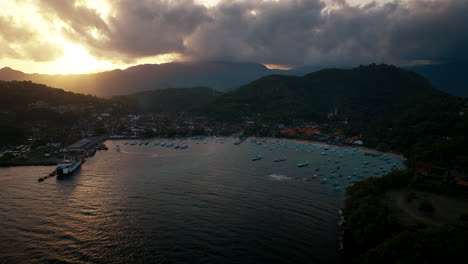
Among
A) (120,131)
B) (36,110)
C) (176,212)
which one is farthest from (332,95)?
(36,110)

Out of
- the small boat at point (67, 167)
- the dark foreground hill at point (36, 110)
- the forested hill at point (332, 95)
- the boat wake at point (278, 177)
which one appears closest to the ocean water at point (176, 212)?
the boat wake at point (278, 177)

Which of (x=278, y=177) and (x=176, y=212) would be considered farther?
(x=278, y=177)

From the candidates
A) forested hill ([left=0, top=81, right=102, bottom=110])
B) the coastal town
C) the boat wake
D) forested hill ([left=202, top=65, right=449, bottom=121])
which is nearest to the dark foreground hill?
forested hill ([left=0, top=81, right=102, bottom=110])

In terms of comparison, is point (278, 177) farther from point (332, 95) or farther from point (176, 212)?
point (332, 95)

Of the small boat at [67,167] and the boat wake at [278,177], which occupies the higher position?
the small boat at [67,167]

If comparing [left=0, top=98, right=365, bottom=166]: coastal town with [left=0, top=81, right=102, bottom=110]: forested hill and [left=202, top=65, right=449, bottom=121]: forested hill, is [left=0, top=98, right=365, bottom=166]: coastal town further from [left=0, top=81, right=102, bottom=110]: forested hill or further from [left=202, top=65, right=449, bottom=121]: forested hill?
[left=202, top=65, right=449, bottom=121]: forested hill

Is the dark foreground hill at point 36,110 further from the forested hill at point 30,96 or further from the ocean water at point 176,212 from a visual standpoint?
the ocean water at point 176,212
